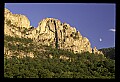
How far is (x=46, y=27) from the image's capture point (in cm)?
2872

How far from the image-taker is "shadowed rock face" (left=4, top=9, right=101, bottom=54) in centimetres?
2359

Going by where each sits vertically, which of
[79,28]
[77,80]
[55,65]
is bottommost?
[55,65]

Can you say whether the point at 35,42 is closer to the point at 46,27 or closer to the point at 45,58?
the point at 45,58

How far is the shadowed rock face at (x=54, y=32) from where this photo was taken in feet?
77.4

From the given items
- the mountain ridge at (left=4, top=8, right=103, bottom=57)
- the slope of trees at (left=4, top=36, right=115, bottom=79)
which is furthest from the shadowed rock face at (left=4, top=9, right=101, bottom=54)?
the slope of trees at (left=4, top=36, right=115, bottom=79)

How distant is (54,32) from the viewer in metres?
28.9

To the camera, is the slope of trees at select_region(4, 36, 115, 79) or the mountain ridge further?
the mountain ridge

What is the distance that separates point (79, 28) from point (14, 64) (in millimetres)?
13874

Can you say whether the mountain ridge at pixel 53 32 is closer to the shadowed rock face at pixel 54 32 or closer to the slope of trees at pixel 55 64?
the shadowed rock face at pixel 54 32

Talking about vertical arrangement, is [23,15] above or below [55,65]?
above

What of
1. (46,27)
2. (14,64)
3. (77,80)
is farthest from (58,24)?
(77,80)

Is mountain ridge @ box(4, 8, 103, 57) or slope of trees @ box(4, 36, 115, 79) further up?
mountain ridge @ box(4, 8, 103, 57)

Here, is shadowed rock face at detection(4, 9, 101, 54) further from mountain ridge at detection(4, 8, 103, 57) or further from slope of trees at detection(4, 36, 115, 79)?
slope of trees at detection(4, 36, 115, 79)

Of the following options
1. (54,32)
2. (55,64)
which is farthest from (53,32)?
(55,64)
